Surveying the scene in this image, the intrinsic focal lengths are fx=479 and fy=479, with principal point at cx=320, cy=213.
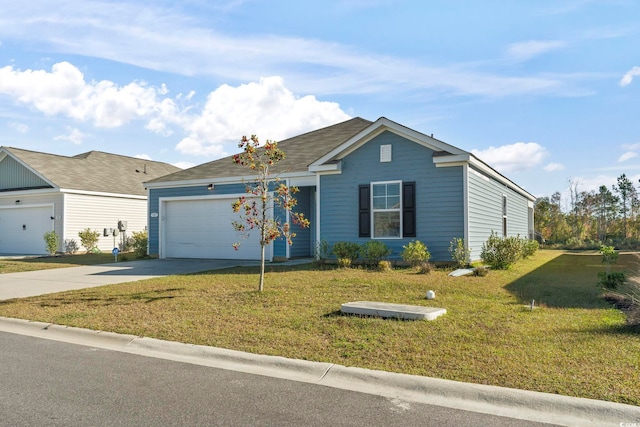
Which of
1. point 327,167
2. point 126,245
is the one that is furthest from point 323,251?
point 126,245

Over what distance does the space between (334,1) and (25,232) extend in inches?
843

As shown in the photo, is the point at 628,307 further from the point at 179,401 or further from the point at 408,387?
the point at 179,401

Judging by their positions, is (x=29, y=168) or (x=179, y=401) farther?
(x=29, y=168)

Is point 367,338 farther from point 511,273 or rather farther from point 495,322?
point 511,273

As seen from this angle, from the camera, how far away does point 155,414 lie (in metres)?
3.97

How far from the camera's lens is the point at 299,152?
60.2 feet

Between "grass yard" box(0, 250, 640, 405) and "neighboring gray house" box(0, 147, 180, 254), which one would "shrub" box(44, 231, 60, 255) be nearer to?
"neighboring gray house" box(0, 147, 180, 254)

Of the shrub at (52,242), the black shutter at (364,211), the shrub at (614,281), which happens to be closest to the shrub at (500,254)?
the black shutter at (364,211)

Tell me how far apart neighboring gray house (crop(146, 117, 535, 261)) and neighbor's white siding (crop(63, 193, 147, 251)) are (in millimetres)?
6621

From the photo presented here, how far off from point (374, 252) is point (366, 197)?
1.84 meters

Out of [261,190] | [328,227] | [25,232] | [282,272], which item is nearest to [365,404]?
[261,190]

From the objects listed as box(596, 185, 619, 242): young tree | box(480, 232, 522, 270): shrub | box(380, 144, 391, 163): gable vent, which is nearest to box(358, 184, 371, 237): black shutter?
box(380, 144, 391, 163): gable vent

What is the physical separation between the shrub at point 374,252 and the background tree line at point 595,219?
19666 millimetres

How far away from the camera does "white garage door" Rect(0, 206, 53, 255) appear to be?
77.5 ft
